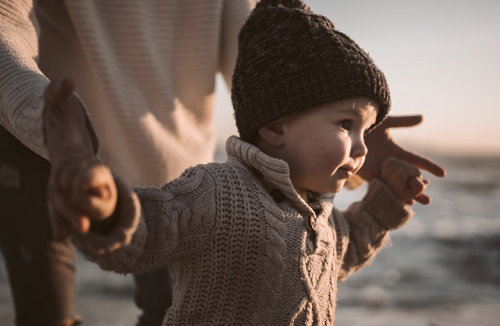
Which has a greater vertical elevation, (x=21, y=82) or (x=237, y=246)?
(x=21, y=82)

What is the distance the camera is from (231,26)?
181 cm

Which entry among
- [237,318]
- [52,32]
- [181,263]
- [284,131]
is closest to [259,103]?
[284,131]

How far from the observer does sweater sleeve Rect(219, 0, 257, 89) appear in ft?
5.82

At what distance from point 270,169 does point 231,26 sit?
878 millimetres

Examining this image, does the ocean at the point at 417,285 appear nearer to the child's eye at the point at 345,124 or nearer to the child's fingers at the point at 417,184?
the child's fingers at the point at 417,184

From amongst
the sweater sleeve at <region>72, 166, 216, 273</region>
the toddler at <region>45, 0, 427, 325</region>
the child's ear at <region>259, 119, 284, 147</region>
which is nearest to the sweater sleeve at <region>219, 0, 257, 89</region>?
the toddler at <region>45, 0, 427, 325</region>

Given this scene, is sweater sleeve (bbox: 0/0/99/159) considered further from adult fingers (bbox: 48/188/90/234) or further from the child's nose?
the child's nose

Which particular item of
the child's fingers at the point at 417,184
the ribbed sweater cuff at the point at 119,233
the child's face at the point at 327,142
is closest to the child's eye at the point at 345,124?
the child's face at the point at 327,142

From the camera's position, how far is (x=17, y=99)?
3.26 ft

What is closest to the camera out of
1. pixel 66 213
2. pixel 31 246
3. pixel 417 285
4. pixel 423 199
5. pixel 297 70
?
pixel 66 213

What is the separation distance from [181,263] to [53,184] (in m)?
0.49

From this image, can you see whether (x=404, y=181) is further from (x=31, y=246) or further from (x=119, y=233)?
(x=31, y=246)

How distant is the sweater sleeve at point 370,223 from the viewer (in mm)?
1618

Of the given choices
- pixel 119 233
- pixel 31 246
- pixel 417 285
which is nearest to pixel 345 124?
pixel 119 233
